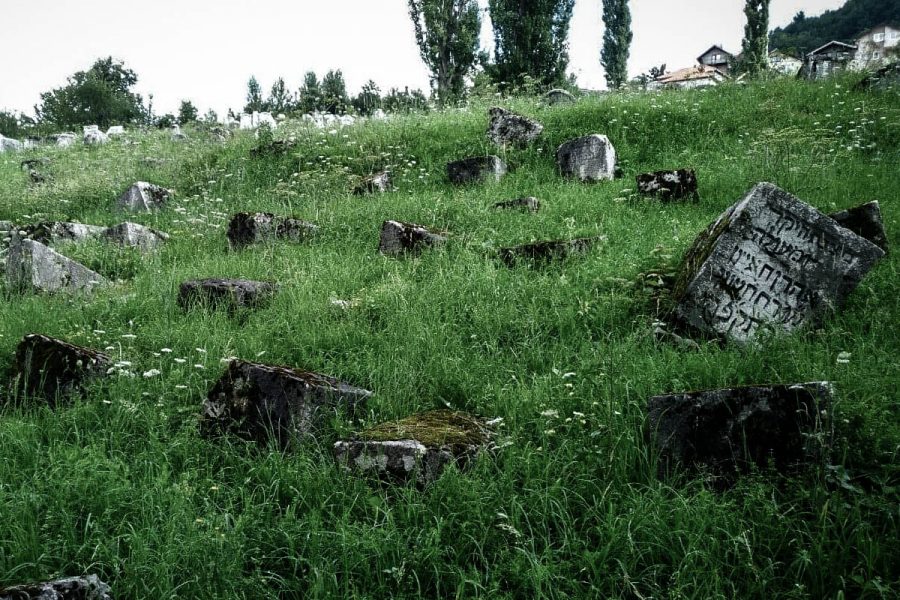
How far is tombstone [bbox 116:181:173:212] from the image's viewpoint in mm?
9672

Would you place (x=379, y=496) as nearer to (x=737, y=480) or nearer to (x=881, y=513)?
(x=737, y=480)

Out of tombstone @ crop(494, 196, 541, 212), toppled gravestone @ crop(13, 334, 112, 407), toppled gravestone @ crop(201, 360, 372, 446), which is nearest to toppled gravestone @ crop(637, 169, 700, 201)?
tombstone @ crop(494, 196, 541, 212)

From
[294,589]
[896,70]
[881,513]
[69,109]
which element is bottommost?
[294,589]

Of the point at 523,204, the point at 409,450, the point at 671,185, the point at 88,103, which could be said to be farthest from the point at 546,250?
the point at 88,103

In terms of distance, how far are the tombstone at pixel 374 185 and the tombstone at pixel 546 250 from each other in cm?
365

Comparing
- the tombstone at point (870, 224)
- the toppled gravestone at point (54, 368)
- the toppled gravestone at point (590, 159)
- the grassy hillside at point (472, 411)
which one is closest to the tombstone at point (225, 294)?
the grassy hillside at point (472, 411)

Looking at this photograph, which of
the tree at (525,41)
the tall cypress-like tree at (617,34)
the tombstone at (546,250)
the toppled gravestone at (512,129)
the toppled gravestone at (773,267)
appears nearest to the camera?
the toppled gravestone at (773,267)

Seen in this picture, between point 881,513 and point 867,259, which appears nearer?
point 881,513

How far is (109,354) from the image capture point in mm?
4465

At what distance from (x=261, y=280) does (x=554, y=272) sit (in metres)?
2.83

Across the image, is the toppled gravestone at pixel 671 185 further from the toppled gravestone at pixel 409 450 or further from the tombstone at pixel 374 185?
the toppled gravestone at pixel 409 450

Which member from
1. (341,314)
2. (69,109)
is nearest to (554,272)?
(341,314)

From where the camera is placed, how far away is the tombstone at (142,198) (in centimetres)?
967

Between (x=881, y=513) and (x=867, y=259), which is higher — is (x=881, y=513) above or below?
below
